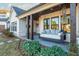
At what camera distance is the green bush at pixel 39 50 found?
423cm

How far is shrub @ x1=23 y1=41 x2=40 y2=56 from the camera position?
180 inches

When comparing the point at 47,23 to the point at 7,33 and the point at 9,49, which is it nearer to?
the point at 7,33

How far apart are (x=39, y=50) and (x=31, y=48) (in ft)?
0.94

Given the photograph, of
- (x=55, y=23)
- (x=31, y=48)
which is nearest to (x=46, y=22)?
(x=55, y=23)

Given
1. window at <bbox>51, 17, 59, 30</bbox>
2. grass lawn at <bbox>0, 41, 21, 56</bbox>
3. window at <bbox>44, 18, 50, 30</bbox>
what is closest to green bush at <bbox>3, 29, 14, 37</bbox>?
grass lawn at <bbox>0, 41, 21, 56</bbox>

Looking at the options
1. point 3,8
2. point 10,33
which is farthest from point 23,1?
point 10,33

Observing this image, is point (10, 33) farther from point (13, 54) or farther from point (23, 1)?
point (23, 1)

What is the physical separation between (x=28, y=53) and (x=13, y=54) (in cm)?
39

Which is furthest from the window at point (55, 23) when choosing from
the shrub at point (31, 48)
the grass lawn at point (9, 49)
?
the grass lawn at point (9, 49)

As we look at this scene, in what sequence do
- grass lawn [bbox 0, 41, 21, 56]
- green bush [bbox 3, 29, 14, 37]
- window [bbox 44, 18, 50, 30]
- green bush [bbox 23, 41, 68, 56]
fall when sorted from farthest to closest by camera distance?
window [bbox 44, 18, 50, 30]
green bush [bbox 3, 29, 14, 37]
grass lawn [bbox 0, 41, 21, 56]
green bush [bbox 23, 41, 68, 56]

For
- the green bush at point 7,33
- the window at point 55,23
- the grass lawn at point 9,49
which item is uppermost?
the window at point 55,23

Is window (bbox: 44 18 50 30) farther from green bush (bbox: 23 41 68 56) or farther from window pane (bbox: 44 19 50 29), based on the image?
green bush (bbox: 23 41 68 56)

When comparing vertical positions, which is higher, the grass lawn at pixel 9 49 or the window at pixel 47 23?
the window at pixel 47 23

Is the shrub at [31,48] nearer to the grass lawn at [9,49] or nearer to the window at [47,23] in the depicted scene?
the grass lawn at [9,49]
